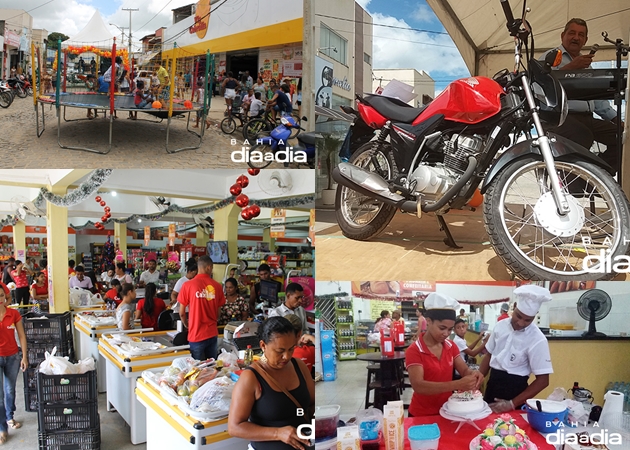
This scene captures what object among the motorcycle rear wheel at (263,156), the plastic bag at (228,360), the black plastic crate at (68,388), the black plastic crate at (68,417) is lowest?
the black plastic crate at (68,417)

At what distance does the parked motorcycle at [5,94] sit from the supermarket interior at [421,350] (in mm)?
2045

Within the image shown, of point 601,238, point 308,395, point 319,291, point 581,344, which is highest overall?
point 601,238

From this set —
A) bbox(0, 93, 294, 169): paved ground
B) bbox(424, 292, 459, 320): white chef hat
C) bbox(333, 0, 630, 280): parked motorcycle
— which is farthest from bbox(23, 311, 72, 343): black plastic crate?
bbox(333, 0, 630, 280): parked motorcycle

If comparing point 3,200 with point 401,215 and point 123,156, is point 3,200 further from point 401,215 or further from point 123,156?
point 401,215

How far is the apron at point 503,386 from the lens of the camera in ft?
8.02

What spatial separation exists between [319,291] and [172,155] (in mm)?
1477

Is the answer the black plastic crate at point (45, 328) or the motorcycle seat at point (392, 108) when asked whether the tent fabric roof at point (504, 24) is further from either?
the black plastic crate at point (45, 328)

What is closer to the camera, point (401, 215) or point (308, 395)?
point (401, 215)

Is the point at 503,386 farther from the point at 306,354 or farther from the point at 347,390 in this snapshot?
the point at 306,354

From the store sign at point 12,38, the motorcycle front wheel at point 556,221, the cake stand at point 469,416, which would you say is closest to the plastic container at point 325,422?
the cake stand at point 469,416

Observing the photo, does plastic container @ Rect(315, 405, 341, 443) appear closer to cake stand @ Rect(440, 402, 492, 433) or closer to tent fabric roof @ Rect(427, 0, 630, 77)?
cake stand @ Rect(440, 402, 492, 433)

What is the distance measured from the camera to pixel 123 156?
3207 millimetres

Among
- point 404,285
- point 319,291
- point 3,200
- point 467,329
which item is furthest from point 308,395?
point 3,200

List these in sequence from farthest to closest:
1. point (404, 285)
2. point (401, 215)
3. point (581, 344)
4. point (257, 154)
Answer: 1. point (257, 154)
2. point (581, 344)
3. point (404, 285)
4. point (401, 215)
